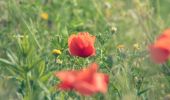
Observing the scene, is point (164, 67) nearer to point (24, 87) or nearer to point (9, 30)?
point (24, 87)

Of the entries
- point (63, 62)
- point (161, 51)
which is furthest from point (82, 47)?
point (63, 62)

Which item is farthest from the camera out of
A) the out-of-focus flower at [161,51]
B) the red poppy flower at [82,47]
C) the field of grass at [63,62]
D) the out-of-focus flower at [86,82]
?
the field of grass at [63,62]

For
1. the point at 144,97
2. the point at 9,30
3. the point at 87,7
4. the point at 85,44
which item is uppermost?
the point at 87,7

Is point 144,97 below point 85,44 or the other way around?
below

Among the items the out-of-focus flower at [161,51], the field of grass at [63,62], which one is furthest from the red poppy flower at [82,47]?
the out-of-focus flower at [161,51]

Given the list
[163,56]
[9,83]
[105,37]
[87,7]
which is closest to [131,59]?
[105,37]

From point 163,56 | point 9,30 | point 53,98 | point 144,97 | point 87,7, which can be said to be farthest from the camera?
point 87,7

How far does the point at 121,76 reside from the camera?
2766mm

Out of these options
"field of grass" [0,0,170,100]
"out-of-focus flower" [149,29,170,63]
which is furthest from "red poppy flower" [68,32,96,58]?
"out-of-focus flower" [149,29,170,63]

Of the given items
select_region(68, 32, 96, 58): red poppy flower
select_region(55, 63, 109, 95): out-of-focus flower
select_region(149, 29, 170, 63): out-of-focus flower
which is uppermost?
select_region(68, 32, 96, 58): red poppy flower

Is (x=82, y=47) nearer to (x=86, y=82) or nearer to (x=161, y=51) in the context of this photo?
(x=161, y=51)

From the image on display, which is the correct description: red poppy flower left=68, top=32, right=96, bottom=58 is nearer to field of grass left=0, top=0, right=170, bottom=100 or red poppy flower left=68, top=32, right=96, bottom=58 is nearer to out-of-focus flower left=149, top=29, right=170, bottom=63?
field of grass left=0, top=0, right=170, bottom=100

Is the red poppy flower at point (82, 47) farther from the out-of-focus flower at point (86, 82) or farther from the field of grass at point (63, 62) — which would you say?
the out-of-focus flower at point (86, 82)

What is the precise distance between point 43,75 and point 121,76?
0.43m
